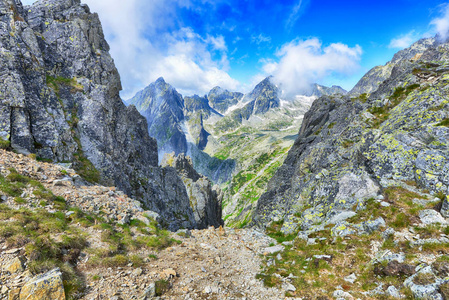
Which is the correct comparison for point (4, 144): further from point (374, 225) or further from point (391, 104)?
point (391, 104)

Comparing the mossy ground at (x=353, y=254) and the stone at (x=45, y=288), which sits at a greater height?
the stone at (x=45, y=288)

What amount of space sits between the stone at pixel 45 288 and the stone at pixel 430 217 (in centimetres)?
2329

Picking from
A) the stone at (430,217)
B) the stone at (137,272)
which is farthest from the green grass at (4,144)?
the stone at (430,217)

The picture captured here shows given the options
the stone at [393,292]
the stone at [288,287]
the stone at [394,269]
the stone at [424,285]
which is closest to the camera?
the stone at [424,285]

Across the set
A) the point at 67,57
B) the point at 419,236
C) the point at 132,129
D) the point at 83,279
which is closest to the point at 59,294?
the point at 83,279

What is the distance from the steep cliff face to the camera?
25.8m

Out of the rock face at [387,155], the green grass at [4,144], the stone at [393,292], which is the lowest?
the stone at [393,292]

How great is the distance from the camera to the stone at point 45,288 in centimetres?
861

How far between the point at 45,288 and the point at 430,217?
2418cm

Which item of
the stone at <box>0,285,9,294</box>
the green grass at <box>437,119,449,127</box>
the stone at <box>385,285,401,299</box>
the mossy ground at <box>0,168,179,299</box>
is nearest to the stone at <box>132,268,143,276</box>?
the mossy ground at <box>0,168,179,299</box>

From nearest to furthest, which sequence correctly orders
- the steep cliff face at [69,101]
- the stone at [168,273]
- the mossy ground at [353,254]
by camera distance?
the mossy ground at [353,254] → the stone at [168,273] → the steep cliff face at [69,101]

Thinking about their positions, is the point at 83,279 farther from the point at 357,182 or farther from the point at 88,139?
the point at 88,139

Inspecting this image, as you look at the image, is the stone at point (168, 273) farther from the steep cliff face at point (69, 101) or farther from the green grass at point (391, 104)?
the green grass at point (391, 104)

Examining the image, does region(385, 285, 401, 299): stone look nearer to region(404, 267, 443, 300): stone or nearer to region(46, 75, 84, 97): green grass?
region(404, 267, 443, 300): stone
